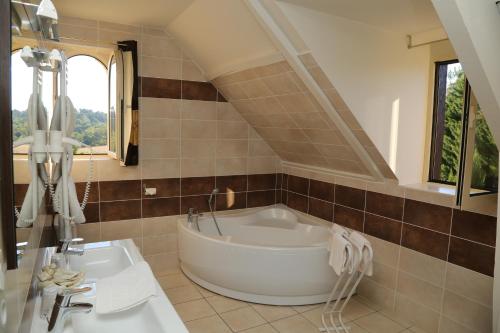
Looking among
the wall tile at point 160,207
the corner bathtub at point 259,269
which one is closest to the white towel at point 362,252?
the corner bathtub at point 259,269

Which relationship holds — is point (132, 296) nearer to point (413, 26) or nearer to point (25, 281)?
point (25, 281)

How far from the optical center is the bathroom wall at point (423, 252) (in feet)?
7.88

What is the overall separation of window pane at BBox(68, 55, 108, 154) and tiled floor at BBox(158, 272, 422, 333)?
1.71m

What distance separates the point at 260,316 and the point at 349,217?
1.26m

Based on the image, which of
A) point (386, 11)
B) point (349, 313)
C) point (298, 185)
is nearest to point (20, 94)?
point (386, 11)

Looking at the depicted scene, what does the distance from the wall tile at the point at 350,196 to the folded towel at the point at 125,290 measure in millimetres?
2260

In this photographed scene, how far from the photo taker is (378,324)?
2834mm

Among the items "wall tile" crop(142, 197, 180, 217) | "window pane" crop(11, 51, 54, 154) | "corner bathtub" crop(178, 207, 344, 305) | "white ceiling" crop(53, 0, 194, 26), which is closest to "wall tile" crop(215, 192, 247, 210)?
"wall tile" crop(142, 197, 180, 217)

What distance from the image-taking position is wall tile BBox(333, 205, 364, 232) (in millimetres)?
3284

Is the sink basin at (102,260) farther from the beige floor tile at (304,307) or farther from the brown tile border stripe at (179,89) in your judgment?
the brown tile border stripe at (179,89)

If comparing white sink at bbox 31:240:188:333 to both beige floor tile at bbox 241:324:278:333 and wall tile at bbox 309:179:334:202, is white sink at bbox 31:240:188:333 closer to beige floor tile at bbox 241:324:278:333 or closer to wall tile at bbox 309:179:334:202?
beige floor tile at bbox 241:324:278:333

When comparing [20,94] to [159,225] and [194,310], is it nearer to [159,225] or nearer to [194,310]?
[194,310]

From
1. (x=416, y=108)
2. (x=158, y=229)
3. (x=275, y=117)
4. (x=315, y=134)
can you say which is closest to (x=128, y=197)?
(x=158, y=229)

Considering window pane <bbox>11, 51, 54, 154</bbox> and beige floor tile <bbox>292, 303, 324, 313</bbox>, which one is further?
beige floor tile <bbox>292, 303, 324, 313</bbox>
